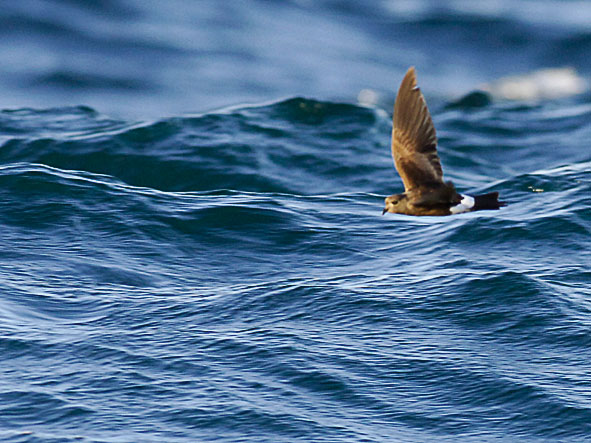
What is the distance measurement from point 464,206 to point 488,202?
0.88 feet

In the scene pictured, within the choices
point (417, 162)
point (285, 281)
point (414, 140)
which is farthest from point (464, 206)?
point (285, 281)

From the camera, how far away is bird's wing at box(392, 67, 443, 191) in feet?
26.6

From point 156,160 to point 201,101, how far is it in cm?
980

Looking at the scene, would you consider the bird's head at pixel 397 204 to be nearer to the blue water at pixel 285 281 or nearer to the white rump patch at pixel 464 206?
the white rump patch at pixel 464 206

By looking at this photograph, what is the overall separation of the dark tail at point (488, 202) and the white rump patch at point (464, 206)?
0.13 ft

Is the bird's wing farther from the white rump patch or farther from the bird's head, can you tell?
the white rump patch

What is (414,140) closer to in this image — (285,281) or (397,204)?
(397,204)

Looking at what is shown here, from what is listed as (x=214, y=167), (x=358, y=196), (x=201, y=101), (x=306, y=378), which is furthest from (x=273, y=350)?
(x=201, y=101)

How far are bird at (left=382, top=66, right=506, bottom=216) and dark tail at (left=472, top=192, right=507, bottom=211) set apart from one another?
0.27 feet

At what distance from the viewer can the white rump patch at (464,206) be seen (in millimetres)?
7889

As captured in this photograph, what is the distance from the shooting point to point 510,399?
306 inches

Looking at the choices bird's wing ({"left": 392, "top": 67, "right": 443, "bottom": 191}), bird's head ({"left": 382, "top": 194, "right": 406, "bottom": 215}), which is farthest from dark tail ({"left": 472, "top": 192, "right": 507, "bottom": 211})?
bird's head ({"left": 382, "top": 194, "right": 406, "bottom": 215})

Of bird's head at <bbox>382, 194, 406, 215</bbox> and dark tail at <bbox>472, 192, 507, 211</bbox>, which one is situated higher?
bird's head at <bbox>382, 194, 406, 215</bbox>

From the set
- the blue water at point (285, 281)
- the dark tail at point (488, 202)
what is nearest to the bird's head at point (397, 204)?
the dark tail at point (488, 202)
